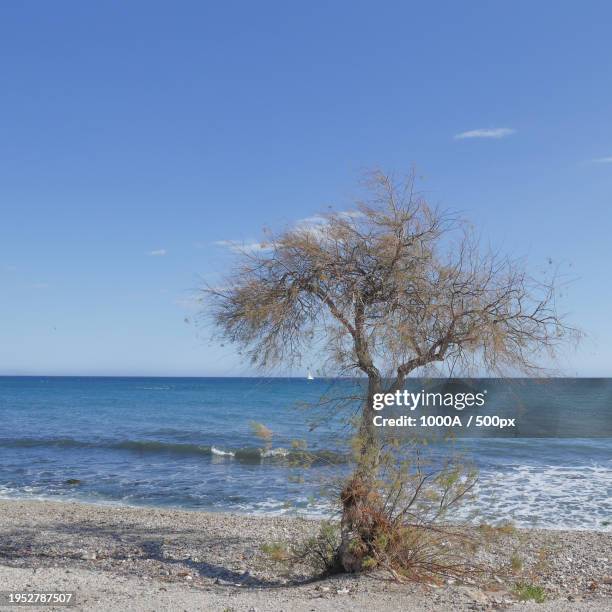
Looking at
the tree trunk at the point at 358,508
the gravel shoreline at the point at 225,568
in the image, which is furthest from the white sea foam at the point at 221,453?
the tree trunk at the point at 358,508

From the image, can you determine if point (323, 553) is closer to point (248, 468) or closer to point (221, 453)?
point (248, 468)

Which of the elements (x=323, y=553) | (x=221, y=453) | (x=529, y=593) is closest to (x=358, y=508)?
(x=323, y=553)

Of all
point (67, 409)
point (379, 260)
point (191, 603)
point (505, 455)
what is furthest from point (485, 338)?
point (67, 409)

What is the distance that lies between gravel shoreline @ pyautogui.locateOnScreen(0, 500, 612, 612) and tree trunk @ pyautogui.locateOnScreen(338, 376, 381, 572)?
1.06 feet

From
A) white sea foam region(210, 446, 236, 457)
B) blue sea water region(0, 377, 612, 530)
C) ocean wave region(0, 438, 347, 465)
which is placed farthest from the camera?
white sea foam region(210, 446, 236, 457)

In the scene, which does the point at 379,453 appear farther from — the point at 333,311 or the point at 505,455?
the point at 505,455

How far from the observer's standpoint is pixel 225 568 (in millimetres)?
10258

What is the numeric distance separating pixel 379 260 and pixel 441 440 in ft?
9.25

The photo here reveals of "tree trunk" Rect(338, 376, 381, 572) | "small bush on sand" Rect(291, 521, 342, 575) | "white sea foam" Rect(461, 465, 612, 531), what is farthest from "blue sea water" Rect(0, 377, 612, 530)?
"small bush on sand" Rect(291, 521, 342, 575)

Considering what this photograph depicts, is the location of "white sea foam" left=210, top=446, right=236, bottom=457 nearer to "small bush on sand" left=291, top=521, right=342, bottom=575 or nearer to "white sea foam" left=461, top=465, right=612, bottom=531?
"white sea foam" left=461, top=465, right=612, bottom=531

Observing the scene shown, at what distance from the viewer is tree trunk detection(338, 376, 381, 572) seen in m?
8.75

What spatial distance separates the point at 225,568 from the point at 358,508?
276 centimetres

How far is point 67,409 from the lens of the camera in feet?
206

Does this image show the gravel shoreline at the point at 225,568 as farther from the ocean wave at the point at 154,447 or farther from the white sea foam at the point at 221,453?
the white sea foam at the point at 221,453
